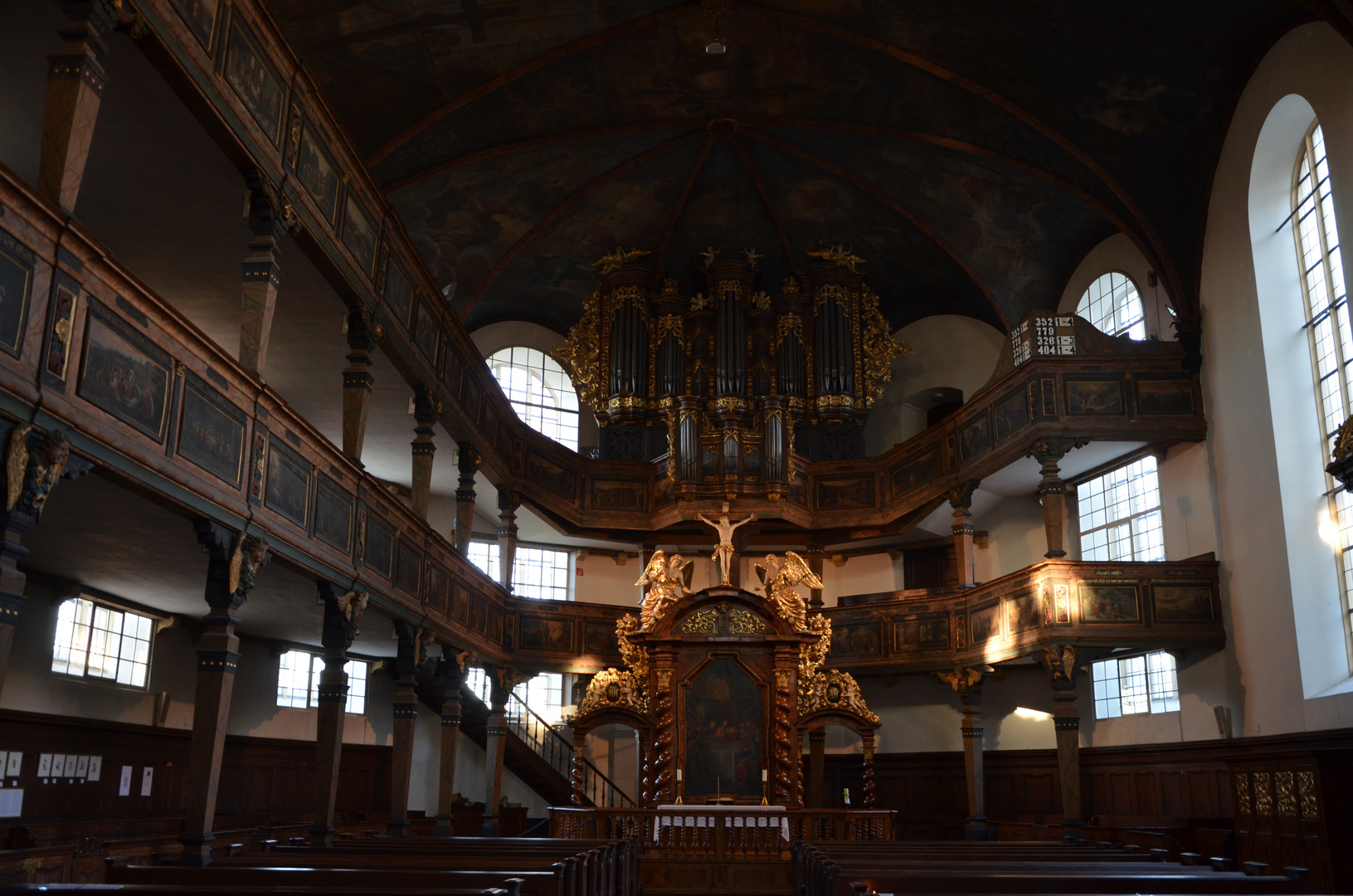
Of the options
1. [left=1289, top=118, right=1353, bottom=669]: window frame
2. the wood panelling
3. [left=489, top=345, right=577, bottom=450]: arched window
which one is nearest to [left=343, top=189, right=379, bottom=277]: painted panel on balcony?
the wood panelling

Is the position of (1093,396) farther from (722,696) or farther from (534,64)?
(534,64)

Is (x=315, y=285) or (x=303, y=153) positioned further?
(x=315, y=285)

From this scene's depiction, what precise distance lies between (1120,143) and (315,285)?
13.5 metres

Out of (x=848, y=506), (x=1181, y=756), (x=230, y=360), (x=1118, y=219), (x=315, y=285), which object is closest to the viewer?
(x=230, y=360)

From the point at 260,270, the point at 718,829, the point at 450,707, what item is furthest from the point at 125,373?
the point at 450,707

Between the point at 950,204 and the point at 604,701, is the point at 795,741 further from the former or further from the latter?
the point at 950,204

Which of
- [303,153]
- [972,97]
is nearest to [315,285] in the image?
[303,153]

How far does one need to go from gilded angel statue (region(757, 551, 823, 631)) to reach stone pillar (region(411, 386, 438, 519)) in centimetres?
769

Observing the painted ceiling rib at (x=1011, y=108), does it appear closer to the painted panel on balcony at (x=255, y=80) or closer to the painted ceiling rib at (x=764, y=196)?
the painted ceiling rib at (x=764, y=196)

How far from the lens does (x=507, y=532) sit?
23.5 metres

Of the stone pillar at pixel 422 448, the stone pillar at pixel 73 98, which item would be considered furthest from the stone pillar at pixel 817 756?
the stone pillar at pixel 73 98

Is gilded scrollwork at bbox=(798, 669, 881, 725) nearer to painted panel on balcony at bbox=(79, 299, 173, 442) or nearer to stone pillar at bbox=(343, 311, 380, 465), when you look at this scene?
stone pillar at bbox=(343, 311, 380, 465)

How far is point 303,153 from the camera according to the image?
1317 cm

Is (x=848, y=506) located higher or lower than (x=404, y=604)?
higher
